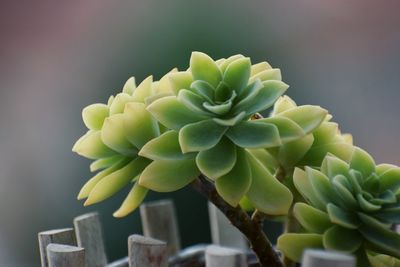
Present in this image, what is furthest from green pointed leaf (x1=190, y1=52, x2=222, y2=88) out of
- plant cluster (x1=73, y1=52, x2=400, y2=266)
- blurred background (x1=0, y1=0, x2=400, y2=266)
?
blurred background (x1=0, y1=0, x2=400, y2=266)

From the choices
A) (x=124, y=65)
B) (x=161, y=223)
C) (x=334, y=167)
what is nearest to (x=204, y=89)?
(x=334, y=167)

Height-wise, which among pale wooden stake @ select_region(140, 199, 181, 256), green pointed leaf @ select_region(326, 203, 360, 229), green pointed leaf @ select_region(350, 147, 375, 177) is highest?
green pointed leaf @ select_region(350, 147, 375, 177)

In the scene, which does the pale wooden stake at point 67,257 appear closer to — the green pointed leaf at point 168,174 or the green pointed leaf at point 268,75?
the green pointed leaf at point 168,174

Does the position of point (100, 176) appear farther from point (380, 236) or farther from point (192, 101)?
point (380, 236)

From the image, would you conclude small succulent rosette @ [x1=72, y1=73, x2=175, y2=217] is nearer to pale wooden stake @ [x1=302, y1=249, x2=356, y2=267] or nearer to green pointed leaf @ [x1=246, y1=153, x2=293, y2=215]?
green pointed leaf @ [x1=246, y1=153, x2=293, y2=215]

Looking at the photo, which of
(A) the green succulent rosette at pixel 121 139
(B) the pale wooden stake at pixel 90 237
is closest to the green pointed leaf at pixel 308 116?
(A) the green succulent rosette at pixel 121 139

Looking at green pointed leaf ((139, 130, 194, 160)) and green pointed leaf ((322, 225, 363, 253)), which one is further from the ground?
green pointed leaf ((139, 130, 194, 160))

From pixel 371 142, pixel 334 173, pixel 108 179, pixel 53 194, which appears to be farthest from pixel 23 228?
pixel 334 173
